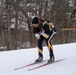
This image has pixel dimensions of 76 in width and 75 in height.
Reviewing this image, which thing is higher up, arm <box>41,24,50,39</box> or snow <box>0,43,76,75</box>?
arm <box>41,24,50,39</box>

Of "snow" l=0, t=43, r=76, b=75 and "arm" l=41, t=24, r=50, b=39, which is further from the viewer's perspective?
"arm" l=41, t=24, r=50, b=39

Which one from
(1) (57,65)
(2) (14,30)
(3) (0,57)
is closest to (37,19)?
(1) (57,65)

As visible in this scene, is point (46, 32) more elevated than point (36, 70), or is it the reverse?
point (46, 32)

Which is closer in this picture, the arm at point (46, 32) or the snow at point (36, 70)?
the snow at point (36, 70)

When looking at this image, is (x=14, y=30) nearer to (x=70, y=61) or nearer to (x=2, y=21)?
(x=2, y=21)

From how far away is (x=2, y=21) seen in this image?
20.7m

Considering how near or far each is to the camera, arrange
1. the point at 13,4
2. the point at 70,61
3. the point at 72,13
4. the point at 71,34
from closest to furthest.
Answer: the point at 70,61, the point at 71,34, the point at 13,4, the point at 72,13

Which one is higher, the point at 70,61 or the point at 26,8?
the point at 26,8

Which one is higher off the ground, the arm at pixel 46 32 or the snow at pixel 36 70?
the arm at pixel 46 32

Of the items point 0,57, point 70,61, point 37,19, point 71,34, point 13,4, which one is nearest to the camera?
point 37,19

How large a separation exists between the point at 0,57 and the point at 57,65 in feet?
6.12

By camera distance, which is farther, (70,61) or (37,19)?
(70,61)

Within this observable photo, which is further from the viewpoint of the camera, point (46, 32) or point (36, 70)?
point (46, 32)

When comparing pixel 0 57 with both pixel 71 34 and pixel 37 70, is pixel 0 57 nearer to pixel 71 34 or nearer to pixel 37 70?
pixel 37 70
